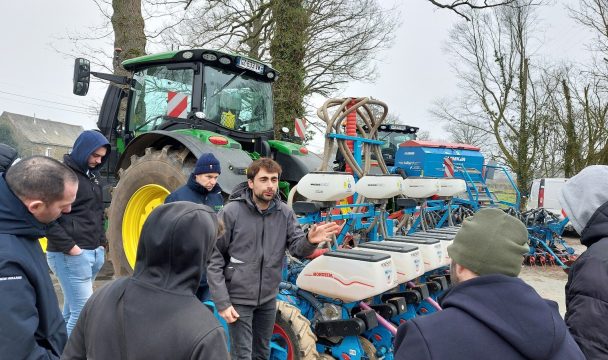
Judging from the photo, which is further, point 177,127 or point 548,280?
point 548,280

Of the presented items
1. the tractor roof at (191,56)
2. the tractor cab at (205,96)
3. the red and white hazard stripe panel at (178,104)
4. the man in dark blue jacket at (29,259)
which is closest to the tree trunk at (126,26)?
the tractor cab at (205,96)

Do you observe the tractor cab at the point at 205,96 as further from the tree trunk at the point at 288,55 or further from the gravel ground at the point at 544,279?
the tree trunk at the point at 288,55

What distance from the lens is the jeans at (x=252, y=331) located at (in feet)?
8.72

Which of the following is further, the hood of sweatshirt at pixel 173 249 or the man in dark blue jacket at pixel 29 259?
the man in dark blue jacket at pixel 29 259

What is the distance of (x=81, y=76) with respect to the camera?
5.10 metres

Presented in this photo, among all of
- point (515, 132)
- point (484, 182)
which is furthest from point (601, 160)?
point (484, 182)

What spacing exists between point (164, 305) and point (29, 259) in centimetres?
62

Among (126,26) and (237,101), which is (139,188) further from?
(126,26)

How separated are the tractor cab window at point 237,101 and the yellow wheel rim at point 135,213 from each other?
40.1 inches

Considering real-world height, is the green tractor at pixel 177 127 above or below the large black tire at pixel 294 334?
above

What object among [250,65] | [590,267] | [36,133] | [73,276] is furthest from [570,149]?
[36,133]

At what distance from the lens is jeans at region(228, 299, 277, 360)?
266 centimetres

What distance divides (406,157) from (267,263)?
7240 millimetres

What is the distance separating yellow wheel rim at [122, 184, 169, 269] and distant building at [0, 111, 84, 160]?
3464 centimetres
